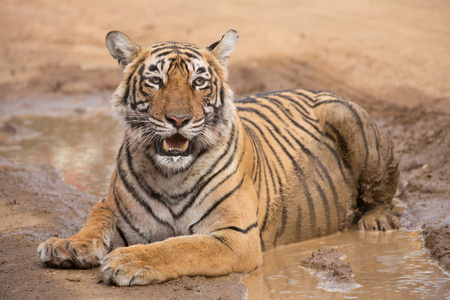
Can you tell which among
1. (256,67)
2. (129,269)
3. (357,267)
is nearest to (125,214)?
(129,269)

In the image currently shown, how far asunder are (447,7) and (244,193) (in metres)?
9.31

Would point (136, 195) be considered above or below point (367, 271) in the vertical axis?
above

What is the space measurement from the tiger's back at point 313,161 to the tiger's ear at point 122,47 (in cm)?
93

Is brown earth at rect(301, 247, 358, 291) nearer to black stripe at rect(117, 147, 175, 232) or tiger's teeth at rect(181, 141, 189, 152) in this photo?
black stripe at rect(117, 147, 175, 232)

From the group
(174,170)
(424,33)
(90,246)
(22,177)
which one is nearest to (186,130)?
(174,170)

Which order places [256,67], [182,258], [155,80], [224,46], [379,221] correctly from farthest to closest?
[256,67]
[379,221]
[224,46]
[155,80]
[182,258]

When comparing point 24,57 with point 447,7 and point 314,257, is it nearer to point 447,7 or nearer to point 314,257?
point 447,7

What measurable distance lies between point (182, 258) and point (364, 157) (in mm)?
1922

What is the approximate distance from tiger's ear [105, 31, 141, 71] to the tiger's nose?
2.04 feet

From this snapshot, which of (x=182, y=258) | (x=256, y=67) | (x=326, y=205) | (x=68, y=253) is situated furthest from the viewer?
(x=256, y=67)

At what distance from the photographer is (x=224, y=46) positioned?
398 cm

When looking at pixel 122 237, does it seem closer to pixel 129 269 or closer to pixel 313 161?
pixel 129 269

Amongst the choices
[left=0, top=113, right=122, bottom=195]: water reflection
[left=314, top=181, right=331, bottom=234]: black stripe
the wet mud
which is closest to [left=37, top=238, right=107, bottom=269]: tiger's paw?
[left=314, top=181, right=331, bottom=234]: black stripe

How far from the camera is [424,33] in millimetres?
10500
